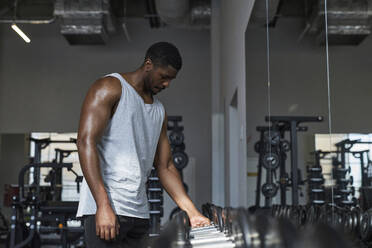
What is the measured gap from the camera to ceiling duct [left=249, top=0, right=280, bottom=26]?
119 inches

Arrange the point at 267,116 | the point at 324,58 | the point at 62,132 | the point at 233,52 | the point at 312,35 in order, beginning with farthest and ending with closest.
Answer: the point at 62,132 → the point at 233,52 → the point at 267,116 → the point at 312,35 → the point at 324,58

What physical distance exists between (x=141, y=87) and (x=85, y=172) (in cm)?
35

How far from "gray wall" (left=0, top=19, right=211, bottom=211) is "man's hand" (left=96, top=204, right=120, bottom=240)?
7.49m

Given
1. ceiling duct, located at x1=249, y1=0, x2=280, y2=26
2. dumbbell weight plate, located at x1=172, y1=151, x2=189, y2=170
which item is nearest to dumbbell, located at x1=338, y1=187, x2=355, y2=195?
ceiling duct, located at x1=249, y1=0, x2=280, y2=26

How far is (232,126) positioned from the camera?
5.91m

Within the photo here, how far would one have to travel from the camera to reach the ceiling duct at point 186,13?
6.95 metres

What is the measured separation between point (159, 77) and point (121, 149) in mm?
264

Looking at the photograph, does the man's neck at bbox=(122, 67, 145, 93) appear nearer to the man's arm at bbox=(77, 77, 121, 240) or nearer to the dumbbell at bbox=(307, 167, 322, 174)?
the man's arm at bbox=(77, 77, 121, 240)

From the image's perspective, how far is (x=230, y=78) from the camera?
537 cm

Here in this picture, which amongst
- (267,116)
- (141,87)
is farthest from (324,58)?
(267,116)

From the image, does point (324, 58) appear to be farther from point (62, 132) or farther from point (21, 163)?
point (21, 163)

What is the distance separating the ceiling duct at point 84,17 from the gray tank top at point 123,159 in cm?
607

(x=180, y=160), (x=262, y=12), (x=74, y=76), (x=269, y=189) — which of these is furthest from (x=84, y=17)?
(x=269, y=189)

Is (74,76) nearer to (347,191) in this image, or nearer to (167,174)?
(167,174)
